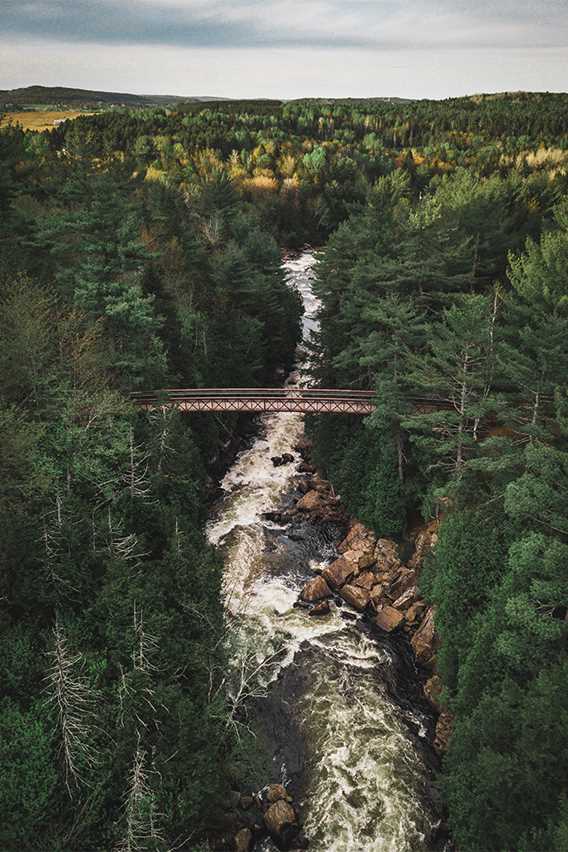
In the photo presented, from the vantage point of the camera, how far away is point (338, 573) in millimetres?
26625

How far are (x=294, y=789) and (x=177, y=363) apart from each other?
26312 millimetres

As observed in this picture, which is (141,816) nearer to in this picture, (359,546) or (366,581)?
(366,581)

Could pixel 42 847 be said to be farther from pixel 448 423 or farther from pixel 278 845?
pixel 448 423

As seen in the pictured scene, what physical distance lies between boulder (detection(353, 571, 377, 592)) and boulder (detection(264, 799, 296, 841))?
11.2m

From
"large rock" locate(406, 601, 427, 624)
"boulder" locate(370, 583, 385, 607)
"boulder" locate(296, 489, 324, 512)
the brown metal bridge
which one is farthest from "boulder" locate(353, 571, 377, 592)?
the brown metal bridge

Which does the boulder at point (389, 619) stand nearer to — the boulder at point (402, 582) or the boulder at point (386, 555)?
the boulder at point (402, 582)

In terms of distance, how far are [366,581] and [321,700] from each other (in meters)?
7.12

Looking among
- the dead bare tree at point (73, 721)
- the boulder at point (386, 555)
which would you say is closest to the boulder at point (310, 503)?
the boulder at point (386, 555)

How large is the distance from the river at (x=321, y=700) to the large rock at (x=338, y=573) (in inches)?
49.0

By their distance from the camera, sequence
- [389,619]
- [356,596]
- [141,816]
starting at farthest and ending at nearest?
1. [356,596]
2. [389,619]
3. [141,816]

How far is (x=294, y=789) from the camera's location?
17406 millimetres

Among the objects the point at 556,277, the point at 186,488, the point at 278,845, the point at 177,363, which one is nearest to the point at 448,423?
the point at 556,277

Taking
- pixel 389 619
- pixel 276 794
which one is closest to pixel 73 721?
pixel 276 794

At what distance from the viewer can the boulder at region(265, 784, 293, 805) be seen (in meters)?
16.9
